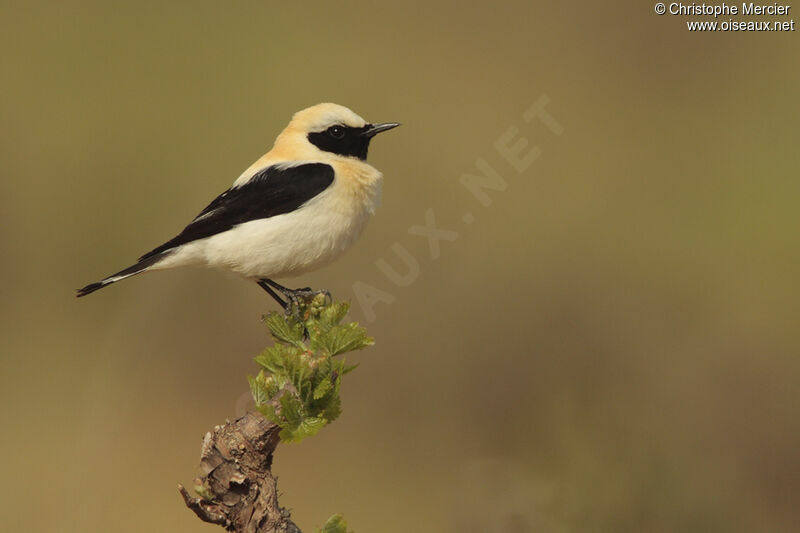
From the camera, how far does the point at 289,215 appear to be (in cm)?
375

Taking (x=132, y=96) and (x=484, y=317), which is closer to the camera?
(x=484, y=317)

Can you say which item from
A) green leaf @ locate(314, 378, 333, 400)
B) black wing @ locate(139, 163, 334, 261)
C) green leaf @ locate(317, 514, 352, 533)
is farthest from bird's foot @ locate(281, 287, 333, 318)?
green leaf @ locate(317, 514, 352, 533)

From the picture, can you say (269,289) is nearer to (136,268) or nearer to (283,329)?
(136,268)

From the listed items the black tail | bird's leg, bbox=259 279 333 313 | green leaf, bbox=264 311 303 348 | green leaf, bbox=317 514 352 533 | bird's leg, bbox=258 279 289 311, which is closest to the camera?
green leaf, bbox=317 514 352 533

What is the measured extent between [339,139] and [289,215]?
531 mm

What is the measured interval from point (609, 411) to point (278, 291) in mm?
2071

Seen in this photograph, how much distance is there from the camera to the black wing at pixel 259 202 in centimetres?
379

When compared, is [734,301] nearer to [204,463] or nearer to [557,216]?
[557,216]

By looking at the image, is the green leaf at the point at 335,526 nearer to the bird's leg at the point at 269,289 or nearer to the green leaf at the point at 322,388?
the green leaf at the point at 322,388

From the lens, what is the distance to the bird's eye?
404cm

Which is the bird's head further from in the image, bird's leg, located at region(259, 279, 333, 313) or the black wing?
bird's leg, located at region(259, 279, 333, 313)

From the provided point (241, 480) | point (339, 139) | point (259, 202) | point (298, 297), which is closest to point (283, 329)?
point (241, 480)

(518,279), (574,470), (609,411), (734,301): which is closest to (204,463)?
(574,470)

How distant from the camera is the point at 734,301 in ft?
22.7
